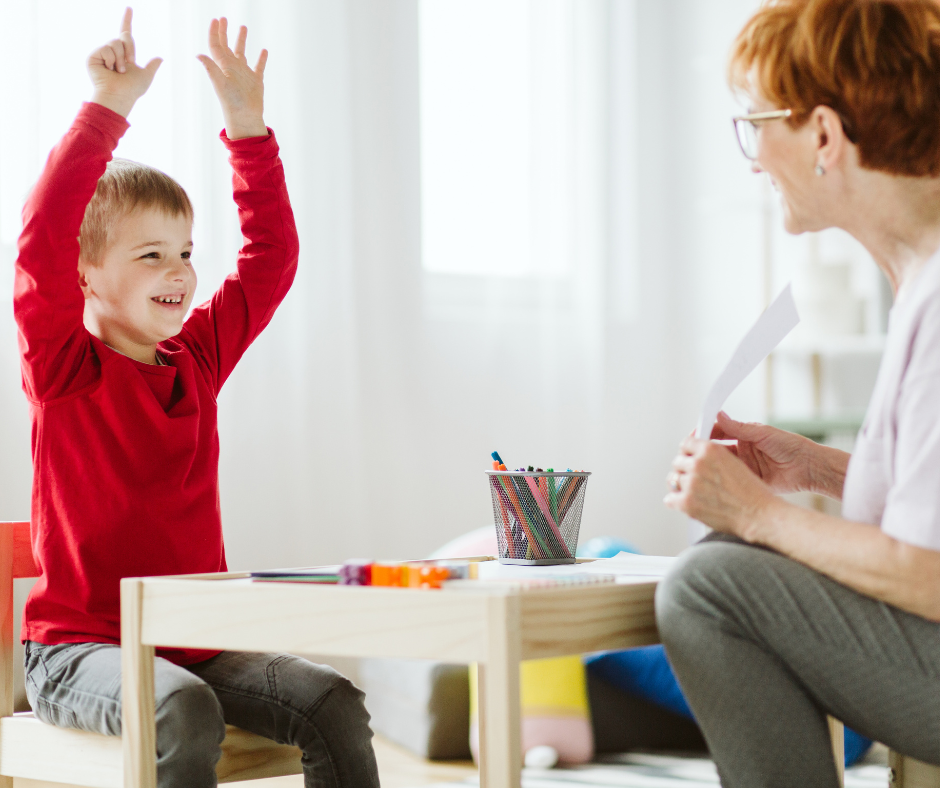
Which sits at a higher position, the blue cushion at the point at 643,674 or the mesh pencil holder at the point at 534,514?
the mesh pencil holder at the point at 534,514

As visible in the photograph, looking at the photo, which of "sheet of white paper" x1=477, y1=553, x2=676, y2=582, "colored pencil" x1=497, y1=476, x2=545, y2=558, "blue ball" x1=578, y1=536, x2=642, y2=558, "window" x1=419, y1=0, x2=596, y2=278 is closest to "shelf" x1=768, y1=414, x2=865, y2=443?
"window" x1=419, y1=0, x2=596, y2=278

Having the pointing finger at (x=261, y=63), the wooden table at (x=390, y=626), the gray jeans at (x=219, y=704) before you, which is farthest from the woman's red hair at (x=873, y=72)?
the gray jeans at (x=219, y=704)

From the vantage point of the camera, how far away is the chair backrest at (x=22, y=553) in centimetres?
132

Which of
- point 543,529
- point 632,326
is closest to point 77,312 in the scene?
point 543,529

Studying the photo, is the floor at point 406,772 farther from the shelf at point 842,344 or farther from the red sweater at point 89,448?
the shelf at point 842,344

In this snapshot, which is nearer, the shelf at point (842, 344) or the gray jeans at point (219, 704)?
the gray jeans at point (219, 704)

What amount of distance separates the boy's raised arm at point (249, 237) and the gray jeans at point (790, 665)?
816 millimetres

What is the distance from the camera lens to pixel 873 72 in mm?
948

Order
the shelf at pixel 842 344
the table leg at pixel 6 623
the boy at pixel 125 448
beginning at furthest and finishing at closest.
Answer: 1. the shelf at pixel 842 344
2. the table leg at pixel 6 623
3. the boy at pixel 125 448

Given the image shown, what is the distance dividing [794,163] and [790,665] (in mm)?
453

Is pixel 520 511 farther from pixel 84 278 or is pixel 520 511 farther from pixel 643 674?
pixel 643 674

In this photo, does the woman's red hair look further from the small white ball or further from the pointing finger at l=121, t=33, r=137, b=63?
the small white ball

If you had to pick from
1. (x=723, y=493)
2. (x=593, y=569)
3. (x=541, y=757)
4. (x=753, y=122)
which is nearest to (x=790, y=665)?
(x=723, y=493)

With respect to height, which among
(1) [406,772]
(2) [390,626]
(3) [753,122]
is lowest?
(1) [406,772]
